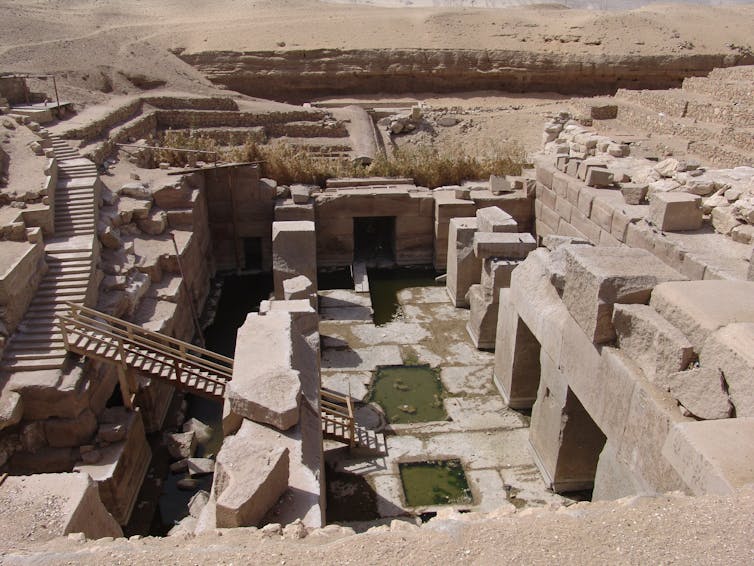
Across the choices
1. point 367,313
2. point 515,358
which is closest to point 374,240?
Answer: point 367,313

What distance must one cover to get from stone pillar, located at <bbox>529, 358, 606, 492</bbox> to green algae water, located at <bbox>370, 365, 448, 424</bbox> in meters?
1.72

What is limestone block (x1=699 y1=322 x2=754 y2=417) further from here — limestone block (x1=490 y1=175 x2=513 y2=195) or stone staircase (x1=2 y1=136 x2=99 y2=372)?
limestone block (x1=490 y1=175 x2=513 y2=195)

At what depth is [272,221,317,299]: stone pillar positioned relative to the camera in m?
10.2

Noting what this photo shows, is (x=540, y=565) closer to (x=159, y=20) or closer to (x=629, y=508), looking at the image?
(x=629, y=508)

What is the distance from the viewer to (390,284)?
12.4 meters

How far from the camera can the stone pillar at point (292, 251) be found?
10.2 metres

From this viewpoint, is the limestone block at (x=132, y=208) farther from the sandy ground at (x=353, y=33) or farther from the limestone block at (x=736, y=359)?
the sandy ground at (x=353, y=33)

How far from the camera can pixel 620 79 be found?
24.8 m

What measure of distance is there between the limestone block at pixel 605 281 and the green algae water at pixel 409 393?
10.5 ft

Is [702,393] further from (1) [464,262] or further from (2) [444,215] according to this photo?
(2) [444,215]

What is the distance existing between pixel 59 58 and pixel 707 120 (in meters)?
19.2

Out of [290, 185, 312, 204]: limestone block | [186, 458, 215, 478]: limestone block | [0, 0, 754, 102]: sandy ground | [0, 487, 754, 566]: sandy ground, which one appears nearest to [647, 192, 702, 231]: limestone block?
[0, 487, 754, 566]: sandy ground

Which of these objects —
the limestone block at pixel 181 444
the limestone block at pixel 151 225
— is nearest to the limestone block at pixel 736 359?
the limestone block at pixel 181 444

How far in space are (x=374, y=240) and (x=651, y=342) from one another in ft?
34.0
